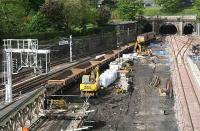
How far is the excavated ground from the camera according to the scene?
32594 mm

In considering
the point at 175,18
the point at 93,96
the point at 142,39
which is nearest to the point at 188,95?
the point at 93,96

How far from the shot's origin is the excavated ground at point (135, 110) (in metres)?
32.6

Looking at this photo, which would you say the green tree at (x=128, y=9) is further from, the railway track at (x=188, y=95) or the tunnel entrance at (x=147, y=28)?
the railway track at (x=188, y=95)

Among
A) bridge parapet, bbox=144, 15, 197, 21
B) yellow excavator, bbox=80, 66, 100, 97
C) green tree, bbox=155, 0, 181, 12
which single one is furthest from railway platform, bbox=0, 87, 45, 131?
green tree, bbox=155, 0, 181, 12

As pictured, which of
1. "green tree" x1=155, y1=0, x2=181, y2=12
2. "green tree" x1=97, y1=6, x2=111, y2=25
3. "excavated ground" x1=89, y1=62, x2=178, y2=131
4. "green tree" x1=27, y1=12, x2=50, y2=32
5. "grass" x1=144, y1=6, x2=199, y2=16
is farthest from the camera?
"green tree" x1=155, y1=0, x2=181, y2=12

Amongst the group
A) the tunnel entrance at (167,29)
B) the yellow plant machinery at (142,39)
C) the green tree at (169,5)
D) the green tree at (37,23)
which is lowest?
the yellow plant machinery at (142,39)

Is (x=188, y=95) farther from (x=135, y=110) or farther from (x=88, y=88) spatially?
(x=88, y=88)

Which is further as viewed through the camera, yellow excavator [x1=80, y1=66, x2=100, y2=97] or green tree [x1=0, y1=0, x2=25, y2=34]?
green tree [x1=0, y1=0, x2=25, y2=34]

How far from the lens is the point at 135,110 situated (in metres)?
37.5

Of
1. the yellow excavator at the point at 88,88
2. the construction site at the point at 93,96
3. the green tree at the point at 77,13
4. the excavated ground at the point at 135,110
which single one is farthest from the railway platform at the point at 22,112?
the green tree at the point at 77,13

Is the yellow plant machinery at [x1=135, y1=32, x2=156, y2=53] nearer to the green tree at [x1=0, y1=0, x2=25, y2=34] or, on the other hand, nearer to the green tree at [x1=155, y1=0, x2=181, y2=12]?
the green tree at [x1=0, y1=0, x2=25, y2=34]

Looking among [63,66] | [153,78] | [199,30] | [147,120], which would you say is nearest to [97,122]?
[147,120]

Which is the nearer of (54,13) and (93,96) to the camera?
(93,96)

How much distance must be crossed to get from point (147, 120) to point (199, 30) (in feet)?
291
